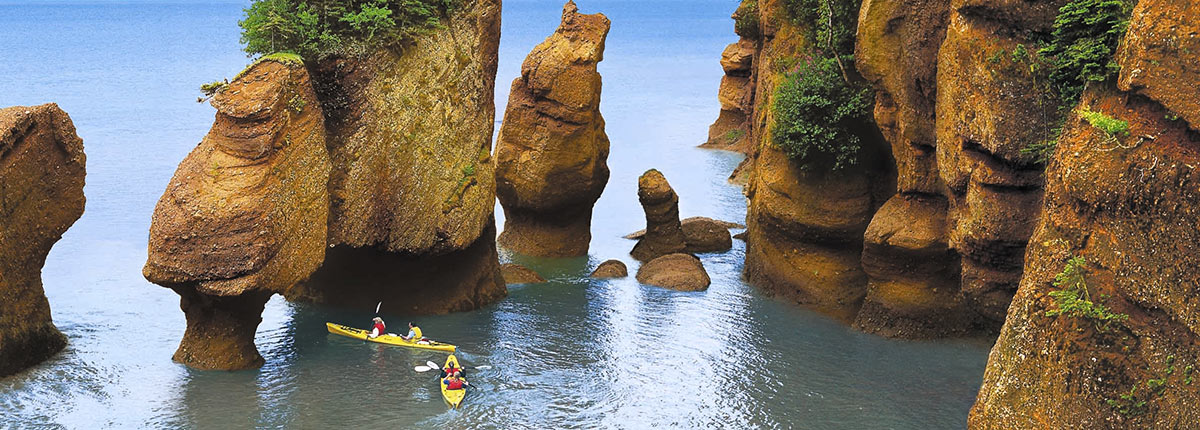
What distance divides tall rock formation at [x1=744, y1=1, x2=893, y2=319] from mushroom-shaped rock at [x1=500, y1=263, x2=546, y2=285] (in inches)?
271

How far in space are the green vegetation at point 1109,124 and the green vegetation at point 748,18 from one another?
29502 mm

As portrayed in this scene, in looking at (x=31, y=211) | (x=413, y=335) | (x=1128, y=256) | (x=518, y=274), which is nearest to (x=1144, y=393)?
(x=1128, y=256)

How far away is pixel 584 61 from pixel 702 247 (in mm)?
7652

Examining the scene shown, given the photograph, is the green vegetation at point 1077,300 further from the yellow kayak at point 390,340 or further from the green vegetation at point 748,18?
the green vegetation at point 748,18

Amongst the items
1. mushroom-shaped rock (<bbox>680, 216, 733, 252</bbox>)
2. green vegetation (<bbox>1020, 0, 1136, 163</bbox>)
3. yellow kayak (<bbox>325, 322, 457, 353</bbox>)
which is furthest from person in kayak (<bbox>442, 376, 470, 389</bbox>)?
mushroom-shaped rock (<bbox>680, 216, 733, 252</bbox>)

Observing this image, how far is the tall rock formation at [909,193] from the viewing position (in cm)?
3019

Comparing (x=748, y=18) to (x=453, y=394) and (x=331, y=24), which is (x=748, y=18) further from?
(x=453, y=394)

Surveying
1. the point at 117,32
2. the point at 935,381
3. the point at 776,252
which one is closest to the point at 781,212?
the point at 776,252

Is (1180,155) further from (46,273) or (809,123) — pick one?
(46,273)

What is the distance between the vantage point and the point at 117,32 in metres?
170

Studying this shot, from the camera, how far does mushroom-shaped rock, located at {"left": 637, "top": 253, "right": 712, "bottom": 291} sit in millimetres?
39344

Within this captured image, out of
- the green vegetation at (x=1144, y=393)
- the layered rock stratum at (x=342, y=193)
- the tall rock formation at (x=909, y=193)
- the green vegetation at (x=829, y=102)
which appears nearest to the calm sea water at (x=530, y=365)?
the tall rock formation at (x=909, y=193)

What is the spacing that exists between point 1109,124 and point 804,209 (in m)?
16.7

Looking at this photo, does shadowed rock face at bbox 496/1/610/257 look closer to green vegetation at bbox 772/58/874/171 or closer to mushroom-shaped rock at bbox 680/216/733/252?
mushroom-shaped rock at bbox 680/216/733/252
